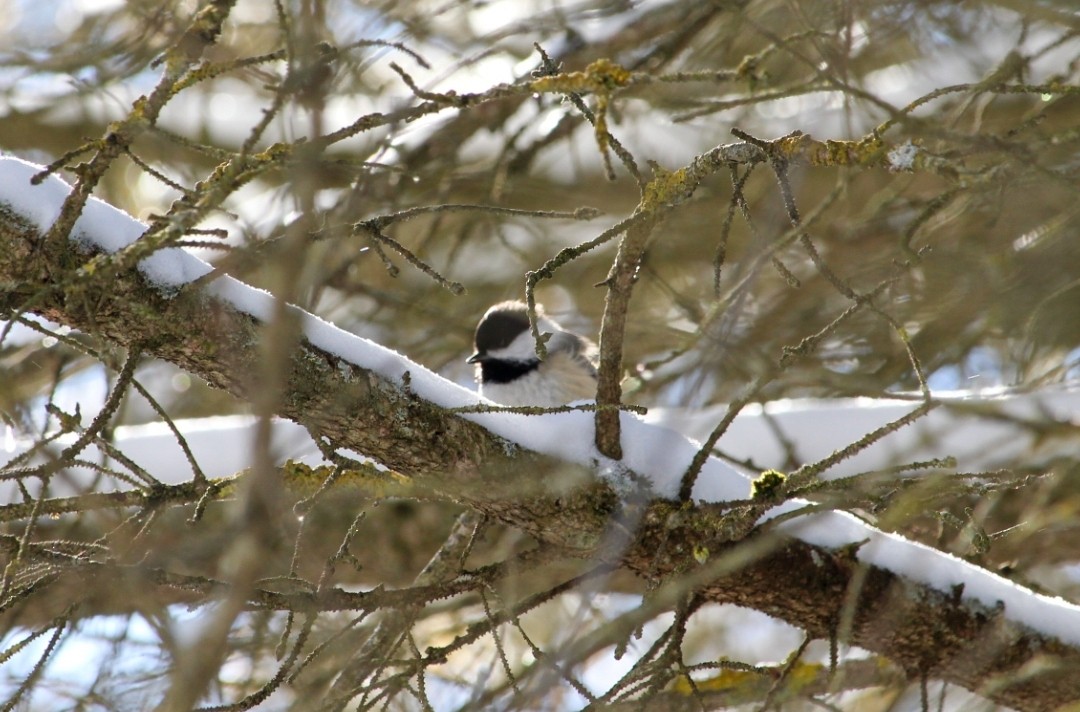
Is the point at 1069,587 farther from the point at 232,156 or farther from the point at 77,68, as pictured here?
the point at 77,68

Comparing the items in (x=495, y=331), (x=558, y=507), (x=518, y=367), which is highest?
(x=495, y=331)

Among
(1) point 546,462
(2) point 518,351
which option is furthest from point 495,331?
(1) point 546,462

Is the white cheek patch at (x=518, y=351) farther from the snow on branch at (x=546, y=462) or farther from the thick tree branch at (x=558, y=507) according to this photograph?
the thick tree branch at (x=558, y=507)

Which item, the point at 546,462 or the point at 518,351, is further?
the point at 518,351

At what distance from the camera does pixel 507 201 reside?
198 inches

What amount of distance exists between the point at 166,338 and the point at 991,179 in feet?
5.41

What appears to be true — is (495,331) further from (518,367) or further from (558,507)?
(558,507)

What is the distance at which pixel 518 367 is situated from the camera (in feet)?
15.1

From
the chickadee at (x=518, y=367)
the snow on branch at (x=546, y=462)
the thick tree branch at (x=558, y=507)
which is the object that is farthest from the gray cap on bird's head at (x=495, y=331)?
the thick tree branch at (x=558, y=507)

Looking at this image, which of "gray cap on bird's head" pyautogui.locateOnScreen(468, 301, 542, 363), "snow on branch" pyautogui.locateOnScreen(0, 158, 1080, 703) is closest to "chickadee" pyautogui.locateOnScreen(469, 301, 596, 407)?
"gray cap on bird's head" pyautogui.locateOnScreen(468, 301, 542, 363)

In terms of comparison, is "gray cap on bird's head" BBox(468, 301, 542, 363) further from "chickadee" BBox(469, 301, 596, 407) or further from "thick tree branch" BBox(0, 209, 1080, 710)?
"thick tree branch" BBox(0, 209, 1080, 710)

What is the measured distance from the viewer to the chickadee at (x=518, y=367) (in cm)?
453

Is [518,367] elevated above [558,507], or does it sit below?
above

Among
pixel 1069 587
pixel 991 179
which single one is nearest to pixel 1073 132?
pixel 991 179
